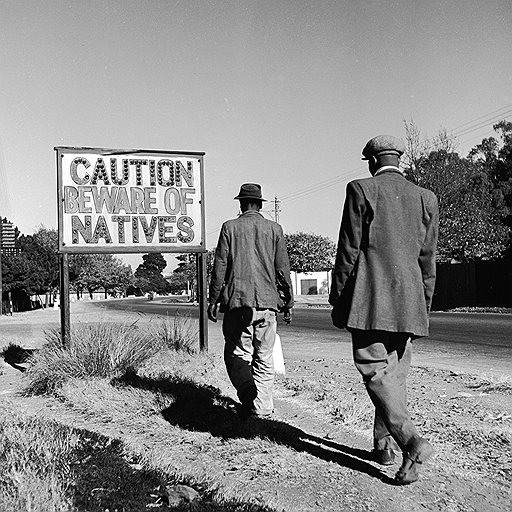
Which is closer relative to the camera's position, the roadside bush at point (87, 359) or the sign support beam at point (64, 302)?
the roadside bush at point (87, 359)

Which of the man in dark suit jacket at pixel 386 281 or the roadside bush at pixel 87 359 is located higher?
the man in dark suit jacket at pixel 386 281

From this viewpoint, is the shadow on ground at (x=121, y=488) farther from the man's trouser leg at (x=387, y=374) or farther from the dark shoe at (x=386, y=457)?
the dark shoe at (x=386, y=457)

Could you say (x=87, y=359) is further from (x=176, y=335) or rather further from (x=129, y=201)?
(x=129, y=201)

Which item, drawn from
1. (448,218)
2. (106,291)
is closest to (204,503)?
(448,218)

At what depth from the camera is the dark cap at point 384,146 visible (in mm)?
4418

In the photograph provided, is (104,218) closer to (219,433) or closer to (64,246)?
(64,246)

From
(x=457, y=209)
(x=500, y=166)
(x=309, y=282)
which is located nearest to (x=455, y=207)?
(x=457, y=209)

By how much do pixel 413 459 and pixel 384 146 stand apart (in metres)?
1.81

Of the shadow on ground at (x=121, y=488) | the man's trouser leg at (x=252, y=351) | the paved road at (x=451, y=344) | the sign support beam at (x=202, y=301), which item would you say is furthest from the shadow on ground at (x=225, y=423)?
the paved road at (x=451, y=344)

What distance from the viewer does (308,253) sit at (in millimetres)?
75000

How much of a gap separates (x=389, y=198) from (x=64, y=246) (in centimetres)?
632

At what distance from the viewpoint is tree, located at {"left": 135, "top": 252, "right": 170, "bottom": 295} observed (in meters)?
129

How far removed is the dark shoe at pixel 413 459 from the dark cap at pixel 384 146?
5.49 ft

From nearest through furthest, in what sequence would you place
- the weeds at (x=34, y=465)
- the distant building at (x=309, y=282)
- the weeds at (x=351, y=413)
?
the weeds at (x=34, y=465) → the weeds at (x=351, y=413) → the distant building at (x=309, y=282)
